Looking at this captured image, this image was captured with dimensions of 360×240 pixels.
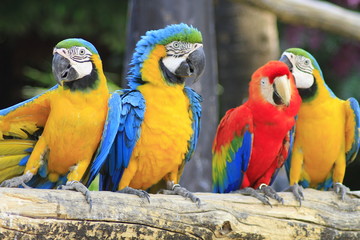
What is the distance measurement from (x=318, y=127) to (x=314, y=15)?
1.98 meters

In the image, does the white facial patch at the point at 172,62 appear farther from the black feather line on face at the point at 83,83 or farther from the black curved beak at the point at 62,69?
the black curved beak at the point at 62,69

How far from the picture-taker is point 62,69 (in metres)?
2.82

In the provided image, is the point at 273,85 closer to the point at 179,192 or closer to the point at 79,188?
the point at 179,192

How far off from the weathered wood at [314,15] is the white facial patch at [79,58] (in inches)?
94.9

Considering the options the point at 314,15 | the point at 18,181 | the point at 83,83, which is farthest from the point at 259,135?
the point at 314,15

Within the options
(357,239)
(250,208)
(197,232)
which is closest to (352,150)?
(357,239)

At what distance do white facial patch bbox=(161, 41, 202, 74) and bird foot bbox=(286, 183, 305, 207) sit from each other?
868mm

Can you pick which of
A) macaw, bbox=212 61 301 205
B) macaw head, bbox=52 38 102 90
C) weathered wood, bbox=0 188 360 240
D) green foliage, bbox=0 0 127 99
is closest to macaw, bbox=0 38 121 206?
macaw head, bbox=52 38 102 90

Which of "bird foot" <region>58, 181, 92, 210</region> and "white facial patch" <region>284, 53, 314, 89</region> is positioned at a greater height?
"white facial patch" <region>284, 53, 314, 89</region>

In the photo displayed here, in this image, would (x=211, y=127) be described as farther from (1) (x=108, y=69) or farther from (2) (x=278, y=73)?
(1) (x=108, y=69)

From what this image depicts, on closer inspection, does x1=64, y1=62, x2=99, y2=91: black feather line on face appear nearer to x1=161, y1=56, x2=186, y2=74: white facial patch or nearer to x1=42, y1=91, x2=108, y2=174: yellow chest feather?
x1=42, y1=91, x2=108, y2=174: yellow chest feather

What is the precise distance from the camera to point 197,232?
2865 mm

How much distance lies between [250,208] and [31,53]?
5083 millimetres

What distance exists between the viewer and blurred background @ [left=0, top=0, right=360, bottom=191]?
4.46 metres
